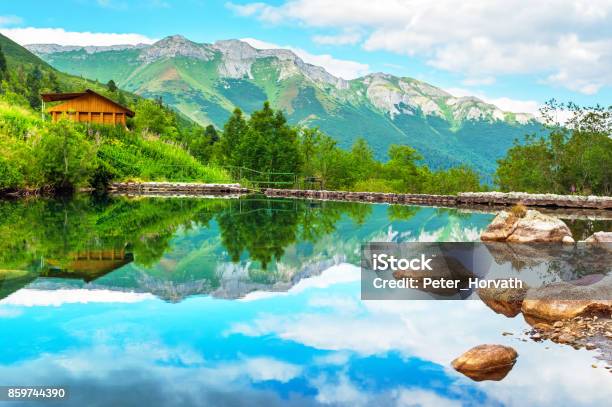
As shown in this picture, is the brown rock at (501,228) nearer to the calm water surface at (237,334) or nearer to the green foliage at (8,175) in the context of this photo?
the calm water surface at (237,334)

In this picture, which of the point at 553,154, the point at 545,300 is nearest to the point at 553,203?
the point at 553,154

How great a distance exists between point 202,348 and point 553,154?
1493 inches

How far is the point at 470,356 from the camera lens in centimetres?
659

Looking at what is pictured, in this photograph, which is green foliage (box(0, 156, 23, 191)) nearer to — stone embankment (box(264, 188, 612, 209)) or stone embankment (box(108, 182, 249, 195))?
stone embankment (box(108, 182, 249, 195))

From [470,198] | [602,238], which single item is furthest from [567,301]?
[470,198]

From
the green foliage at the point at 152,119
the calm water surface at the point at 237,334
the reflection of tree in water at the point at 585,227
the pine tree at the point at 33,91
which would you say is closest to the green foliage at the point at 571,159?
the reflection of tree in water at the point at 585,227

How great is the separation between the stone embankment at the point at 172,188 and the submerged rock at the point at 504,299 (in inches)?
1124

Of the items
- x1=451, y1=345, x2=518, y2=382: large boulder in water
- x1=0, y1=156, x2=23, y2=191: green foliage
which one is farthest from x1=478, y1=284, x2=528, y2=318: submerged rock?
x1=0, y1=156, x2=23, y2=191: green foliage

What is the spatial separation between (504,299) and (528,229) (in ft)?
24.3

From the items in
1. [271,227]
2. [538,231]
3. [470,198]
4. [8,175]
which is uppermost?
[8,175]

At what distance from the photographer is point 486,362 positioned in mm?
6492

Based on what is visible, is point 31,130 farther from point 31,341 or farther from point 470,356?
point 470,356

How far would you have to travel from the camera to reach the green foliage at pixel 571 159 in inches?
1401

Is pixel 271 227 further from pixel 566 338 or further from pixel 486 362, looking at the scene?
pixel 486 362
